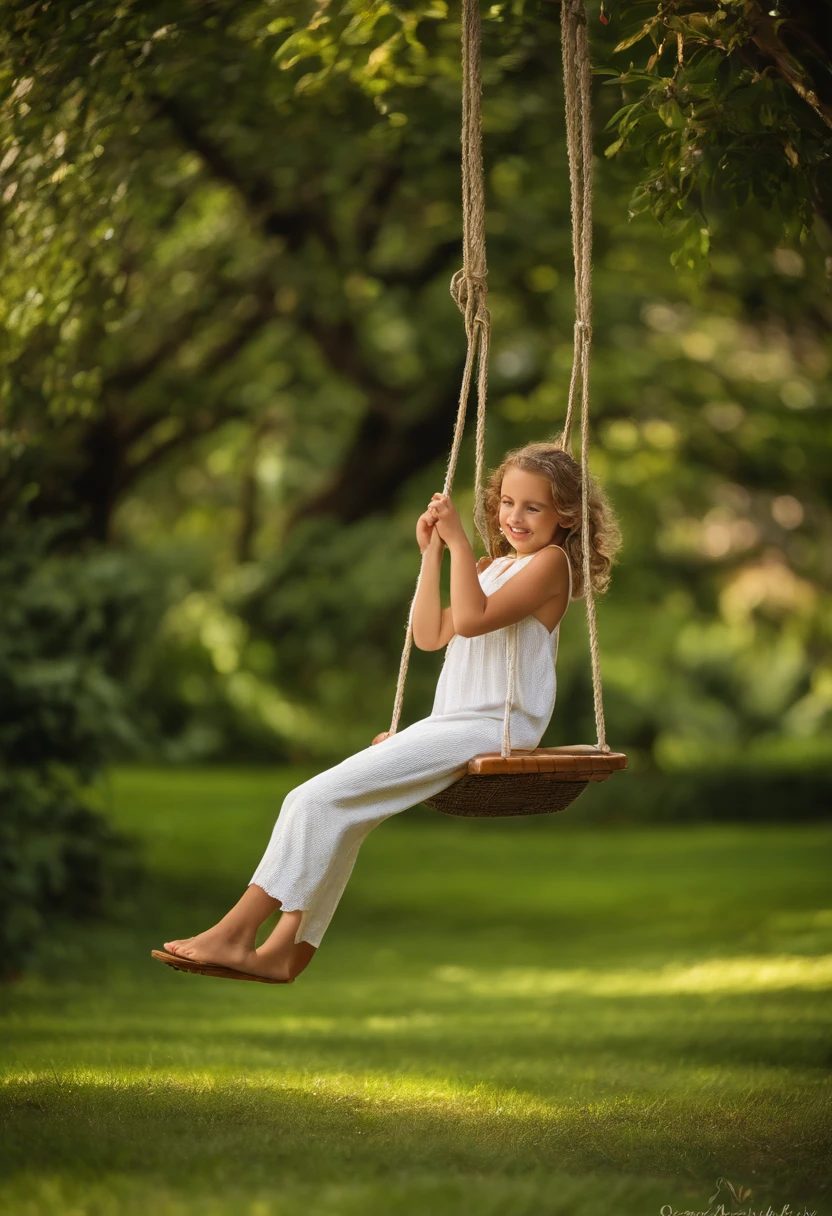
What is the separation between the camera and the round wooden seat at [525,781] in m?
4.08

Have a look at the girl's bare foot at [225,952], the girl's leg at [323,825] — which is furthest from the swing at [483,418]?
the girl's bare foot at [225,952]

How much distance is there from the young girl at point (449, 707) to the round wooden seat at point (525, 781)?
93mm

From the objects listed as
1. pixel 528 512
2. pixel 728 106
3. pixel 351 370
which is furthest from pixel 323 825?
pixel 351 370

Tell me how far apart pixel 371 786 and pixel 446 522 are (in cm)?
81

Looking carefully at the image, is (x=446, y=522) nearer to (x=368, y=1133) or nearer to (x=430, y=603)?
(x=430, y=603)

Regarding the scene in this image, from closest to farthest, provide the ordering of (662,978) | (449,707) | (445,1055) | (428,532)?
1. (449,707)
2. (428,532)
3. (445,1055)
4. (662,978)

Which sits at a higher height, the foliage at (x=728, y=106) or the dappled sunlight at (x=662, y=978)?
the foliage at (x=728, y=106)

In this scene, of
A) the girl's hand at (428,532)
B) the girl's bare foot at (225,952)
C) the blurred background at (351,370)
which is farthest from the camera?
the blurred background at (351,370)

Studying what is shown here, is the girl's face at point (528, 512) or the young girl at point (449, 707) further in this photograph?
the girl's face at point (528, 512)

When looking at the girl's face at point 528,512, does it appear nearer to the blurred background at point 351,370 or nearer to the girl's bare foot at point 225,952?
the blurred background at point 351,370

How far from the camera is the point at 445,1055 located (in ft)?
21.1

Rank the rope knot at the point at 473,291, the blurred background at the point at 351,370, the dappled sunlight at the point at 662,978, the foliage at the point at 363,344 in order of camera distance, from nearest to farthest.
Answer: the rope knot at the point at 473,291, the blurred background at the point at 351,370, the foliage at the point at 363,344, the dappled sunlight at the point at 662,978

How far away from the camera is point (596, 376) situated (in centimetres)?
1296

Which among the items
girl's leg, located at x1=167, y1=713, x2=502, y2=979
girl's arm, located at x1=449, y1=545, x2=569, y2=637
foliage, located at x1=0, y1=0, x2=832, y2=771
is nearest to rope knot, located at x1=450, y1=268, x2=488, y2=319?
foliage, located at x1=0, y1=0, x2=832, y2=771
